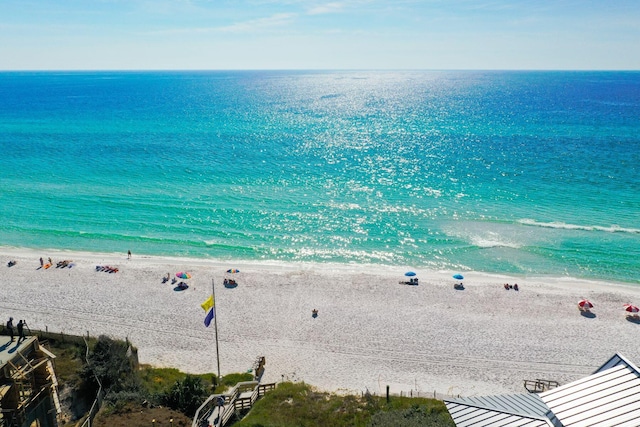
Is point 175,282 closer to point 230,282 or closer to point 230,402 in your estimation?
point 230,282

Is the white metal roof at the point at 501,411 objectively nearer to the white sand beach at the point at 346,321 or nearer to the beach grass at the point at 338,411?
the beach grass at the point at 338,411

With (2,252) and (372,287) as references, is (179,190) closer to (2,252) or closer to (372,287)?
(2,252)

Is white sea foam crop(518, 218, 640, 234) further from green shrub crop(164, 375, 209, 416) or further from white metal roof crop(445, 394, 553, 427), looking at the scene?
white metal roof crop(445, 394, 553, 427)

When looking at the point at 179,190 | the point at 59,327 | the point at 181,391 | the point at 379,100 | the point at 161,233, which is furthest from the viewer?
the point at 379,100

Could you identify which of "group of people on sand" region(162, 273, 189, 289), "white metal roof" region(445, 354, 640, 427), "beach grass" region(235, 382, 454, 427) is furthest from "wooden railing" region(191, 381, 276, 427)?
"group of people on sand" region(162, 273, 189, 289)

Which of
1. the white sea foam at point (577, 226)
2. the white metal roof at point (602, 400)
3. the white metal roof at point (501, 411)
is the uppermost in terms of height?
the white metal roof at point (602, 400)

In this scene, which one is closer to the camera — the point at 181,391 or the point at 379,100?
the point at 181,391

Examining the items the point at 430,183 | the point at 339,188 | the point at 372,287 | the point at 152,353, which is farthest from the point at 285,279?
the point at 430,183

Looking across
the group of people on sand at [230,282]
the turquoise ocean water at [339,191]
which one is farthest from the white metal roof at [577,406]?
the turquoise ocean water at [339,191]
